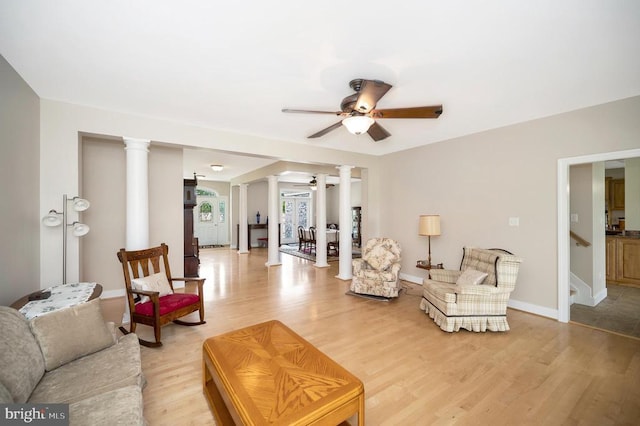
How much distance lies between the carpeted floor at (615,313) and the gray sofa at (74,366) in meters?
4.85

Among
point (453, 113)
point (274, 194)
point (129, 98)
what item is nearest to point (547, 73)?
point (453, 113)

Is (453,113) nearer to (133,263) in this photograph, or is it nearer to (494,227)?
(494,227)

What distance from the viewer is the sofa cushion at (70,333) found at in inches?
66.5

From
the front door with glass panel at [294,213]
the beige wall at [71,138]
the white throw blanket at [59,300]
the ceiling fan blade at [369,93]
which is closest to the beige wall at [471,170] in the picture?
the beige wall at [71,138]

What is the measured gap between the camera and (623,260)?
488cm

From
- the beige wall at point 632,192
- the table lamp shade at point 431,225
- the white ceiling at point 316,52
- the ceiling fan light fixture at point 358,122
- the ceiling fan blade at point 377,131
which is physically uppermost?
the white ceiling at point 316,52

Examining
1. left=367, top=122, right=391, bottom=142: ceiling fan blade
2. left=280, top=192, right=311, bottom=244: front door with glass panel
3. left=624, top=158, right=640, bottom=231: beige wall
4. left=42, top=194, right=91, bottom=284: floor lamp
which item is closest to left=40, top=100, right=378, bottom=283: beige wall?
left=42, top=194, right=91, bottom=284: floor lamp

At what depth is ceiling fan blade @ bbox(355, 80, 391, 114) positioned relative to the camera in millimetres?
2164

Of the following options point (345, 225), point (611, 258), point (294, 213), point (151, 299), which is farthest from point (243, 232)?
Answer: point (611, 258)

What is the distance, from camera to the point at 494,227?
4.16 metres

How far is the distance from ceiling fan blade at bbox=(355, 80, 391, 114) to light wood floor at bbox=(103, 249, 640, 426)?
2375 millimetres

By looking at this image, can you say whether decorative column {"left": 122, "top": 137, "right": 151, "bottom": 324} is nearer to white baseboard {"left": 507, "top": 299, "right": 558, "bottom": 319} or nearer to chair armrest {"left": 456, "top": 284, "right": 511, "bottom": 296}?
chair armrest {"left": 456, "top": 284, "right": 511, "bottom": 296}

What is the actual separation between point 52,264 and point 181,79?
247cm

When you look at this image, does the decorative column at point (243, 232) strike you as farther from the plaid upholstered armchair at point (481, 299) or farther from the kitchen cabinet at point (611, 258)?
the kitchen cabinet at point (611, 258)
